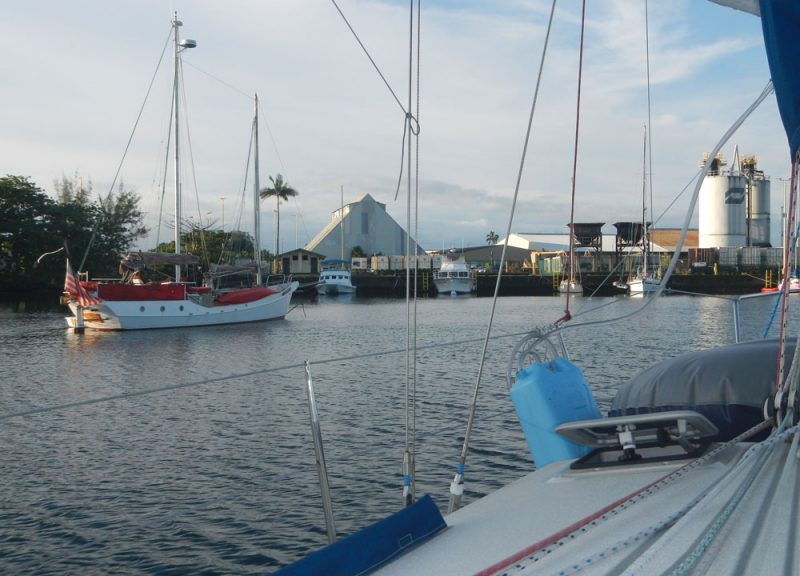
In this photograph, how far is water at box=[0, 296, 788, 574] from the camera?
638 centimetres

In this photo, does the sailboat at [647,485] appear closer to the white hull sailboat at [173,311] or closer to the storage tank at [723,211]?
the white hull sailboat at [173,311]

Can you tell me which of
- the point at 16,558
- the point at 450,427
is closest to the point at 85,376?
the point at 450,427

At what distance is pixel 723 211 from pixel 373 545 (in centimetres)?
7325

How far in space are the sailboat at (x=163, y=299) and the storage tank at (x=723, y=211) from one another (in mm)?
49039

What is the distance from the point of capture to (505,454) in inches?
345

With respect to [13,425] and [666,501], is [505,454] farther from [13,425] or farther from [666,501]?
[13,425]

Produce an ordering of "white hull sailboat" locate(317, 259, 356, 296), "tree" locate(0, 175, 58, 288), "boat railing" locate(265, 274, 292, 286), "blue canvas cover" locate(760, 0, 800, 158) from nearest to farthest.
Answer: "blue canvas cover" locate(760, 0, 800, 158), "boat railing" locate(265, 274, 292, 286), "tree" locate(0, 175, 58, 288), "white hull sailboat" locate(317, 259, 356, 296)

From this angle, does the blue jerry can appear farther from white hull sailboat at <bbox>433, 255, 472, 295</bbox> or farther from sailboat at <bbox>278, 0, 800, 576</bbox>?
white hull sailboat at <bbox>433, 255, 472, 295</bbox>

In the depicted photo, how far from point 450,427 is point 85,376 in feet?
34.3

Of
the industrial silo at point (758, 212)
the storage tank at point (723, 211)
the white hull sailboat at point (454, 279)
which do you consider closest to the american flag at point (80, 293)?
the white hull sailboat at point (454, 279)

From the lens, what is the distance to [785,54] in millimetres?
3432

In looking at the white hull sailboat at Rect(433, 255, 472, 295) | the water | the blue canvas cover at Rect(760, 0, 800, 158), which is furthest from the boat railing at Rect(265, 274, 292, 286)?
the blue canvas cover at Rect(760, 0, 800, 158)

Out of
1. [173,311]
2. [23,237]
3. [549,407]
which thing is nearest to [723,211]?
[173,311]

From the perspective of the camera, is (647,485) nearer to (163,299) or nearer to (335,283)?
(163,299)
